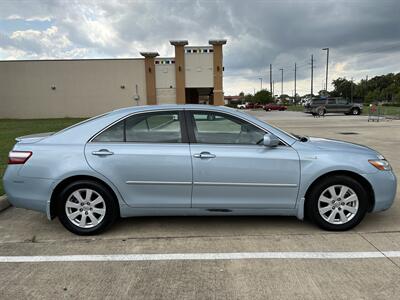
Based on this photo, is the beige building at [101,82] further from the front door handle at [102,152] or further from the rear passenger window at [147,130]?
the front door handle at [102,152]

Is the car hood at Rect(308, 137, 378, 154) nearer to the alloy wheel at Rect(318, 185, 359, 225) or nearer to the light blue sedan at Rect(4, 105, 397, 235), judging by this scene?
the light blue sedan at Rect(4, 105, 397, 235)

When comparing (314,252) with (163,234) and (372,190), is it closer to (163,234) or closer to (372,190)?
(372,190)

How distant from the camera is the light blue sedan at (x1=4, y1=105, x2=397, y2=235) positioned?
3.92 metres

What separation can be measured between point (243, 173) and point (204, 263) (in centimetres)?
112

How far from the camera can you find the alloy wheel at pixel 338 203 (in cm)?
402

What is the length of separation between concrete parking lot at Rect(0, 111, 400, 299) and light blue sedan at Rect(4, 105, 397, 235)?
0.94 ft

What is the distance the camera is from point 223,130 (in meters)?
4.15

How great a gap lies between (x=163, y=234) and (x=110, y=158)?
1.13m

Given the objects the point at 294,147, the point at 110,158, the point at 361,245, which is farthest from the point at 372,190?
the point at 110,158

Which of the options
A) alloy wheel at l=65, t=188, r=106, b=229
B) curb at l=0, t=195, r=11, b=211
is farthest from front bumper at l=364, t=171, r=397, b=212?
curb at l=0, t=195, r=11, b=211

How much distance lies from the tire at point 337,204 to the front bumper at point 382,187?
132 mm

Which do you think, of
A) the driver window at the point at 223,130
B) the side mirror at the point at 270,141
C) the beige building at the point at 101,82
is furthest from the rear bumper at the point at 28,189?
the beige building at the point at 101,82

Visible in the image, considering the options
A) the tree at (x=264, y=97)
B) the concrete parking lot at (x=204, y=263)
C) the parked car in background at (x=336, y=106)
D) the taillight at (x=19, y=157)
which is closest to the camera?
the concrete parking lot at (x=204, y=263)

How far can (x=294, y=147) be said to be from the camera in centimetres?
399
